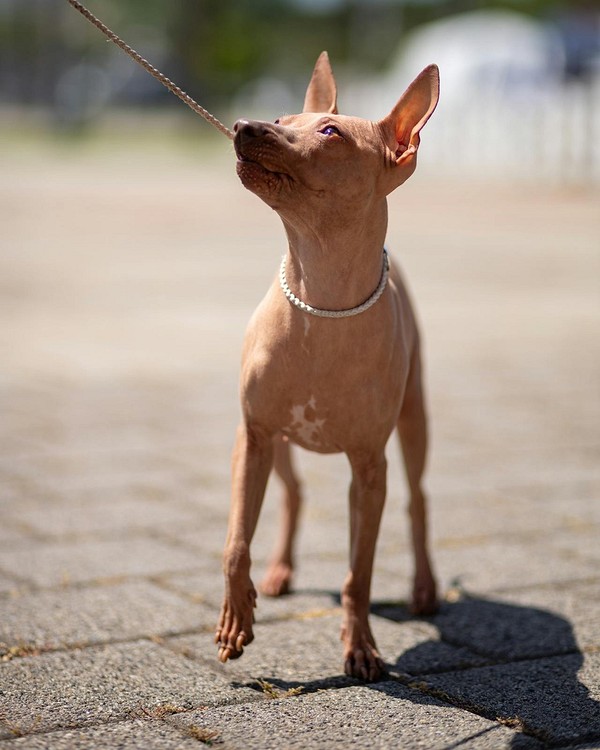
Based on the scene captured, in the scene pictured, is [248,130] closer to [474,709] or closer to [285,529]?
[474,709]

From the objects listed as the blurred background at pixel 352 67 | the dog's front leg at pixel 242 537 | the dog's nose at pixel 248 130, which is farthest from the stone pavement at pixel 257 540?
the blurred background at pixel 352 67

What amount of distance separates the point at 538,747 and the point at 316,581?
180 centimetres

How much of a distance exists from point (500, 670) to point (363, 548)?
587 mm

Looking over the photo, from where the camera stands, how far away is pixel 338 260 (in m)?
3.70

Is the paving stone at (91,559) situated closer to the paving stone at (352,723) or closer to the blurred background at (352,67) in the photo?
the paving stone at (352,723)

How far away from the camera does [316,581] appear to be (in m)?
4.93

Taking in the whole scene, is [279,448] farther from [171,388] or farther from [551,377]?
[551,377]

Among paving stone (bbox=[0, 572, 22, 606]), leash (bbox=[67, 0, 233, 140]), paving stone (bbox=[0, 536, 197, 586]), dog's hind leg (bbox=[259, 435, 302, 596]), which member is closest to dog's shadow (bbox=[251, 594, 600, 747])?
dog's hind leg (bbox=[259, 435, 302, 596])

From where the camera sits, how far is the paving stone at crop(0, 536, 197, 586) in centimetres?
487

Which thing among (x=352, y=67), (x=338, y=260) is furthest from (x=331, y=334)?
(x=352, y=67)

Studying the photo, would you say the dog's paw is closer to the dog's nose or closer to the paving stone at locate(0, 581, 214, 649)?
the paving stone at locate(0, 581, 214, 649)

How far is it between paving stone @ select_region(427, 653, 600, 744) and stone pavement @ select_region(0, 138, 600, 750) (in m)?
0.01

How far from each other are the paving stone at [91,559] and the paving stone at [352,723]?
1522mm

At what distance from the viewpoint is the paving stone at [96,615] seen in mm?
4125
